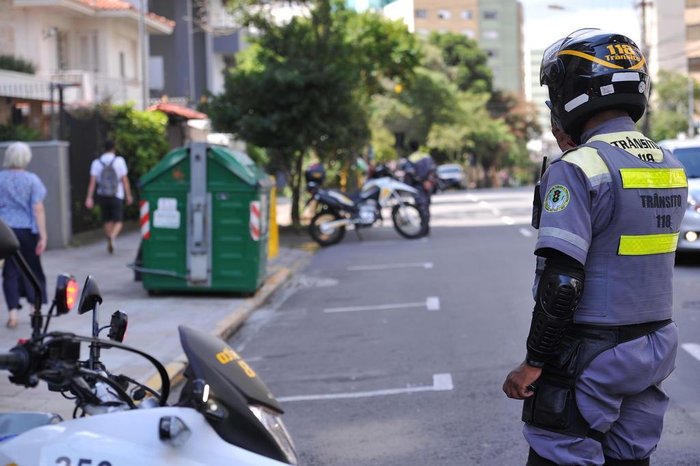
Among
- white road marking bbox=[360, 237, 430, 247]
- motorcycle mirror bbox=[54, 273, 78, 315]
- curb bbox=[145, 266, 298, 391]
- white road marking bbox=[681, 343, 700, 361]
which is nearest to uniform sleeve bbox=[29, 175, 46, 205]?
curb bbox=[145, 266, 298, 391]

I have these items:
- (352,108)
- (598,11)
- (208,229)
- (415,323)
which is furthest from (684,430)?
(598,11)

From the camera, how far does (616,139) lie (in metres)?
3.10

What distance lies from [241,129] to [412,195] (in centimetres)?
370

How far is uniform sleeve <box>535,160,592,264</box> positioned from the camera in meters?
2.94

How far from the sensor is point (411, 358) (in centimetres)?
840

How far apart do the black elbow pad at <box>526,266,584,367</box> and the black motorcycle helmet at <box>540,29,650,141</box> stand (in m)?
0.54

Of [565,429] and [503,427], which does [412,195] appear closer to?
[503,427]

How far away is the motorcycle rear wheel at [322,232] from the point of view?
62.0 feet

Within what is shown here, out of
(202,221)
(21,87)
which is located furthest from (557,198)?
(21,87)

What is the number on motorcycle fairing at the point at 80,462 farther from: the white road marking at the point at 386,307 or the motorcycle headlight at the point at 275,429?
the white road marking at the point at 386,307

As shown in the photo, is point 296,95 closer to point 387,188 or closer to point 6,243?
point 387,188

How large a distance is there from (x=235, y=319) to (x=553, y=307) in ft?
25.7

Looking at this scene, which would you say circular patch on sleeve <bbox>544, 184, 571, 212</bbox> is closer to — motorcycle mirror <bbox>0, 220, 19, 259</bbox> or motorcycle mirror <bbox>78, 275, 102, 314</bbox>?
motorcycle mirror <bbox>78, 275, 102, 314</bbox>

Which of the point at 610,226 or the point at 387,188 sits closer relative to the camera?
the point at 610,226
